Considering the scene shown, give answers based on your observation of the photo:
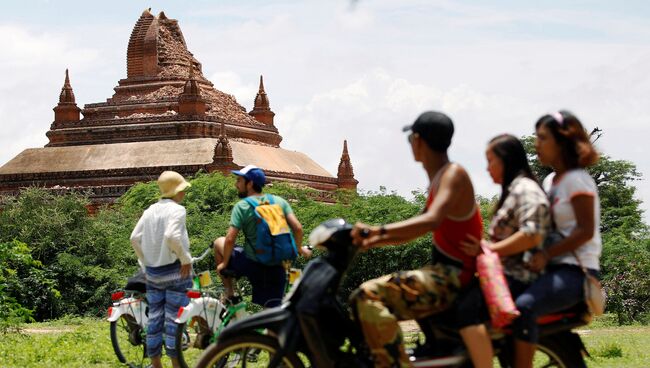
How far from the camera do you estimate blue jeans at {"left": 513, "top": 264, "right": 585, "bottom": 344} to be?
5.64 meters

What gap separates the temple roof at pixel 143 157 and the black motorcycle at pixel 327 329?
123 ft

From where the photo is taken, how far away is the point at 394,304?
5551 mm

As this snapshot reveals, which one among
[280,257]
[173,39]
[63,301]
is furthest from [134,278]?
[173,39]

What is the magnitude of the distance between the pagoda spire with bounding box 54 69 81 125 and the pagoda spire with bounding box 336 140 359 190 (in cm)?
970

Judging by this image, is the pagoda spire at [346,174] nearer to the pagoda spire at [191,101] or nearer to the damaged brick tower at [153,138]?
the damaged brick tower at [153,138]

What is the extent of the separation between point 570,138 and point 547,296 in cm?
72

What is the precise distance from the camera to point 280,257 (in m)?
8.27

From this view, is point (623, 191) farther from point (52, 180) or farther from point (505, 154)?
point (505, 154)

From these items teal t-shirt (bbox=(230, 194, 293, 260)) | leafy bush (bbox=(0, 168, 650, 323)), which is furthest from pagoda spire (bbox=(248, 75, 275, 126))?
teal t-shirt (bbox=(230, 194, 293, 260))

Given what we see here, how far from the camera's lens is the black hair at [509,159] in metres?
6.06

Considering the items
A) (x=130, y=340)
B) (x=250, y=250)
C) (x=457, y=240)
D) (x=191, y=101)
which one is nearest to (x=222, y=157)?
(x=191, y=101)

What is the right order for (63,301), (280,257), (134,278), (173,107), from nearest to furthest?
(280,257)
(134,278)
(63,301)
(173,107)

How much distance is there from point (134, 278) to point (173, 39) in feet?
150

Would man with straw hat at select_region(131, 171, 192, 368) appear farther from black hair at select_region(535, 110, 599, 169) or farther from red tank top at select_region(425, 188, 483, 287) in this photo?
black hair at select_region(535, 110, 599, 169)
